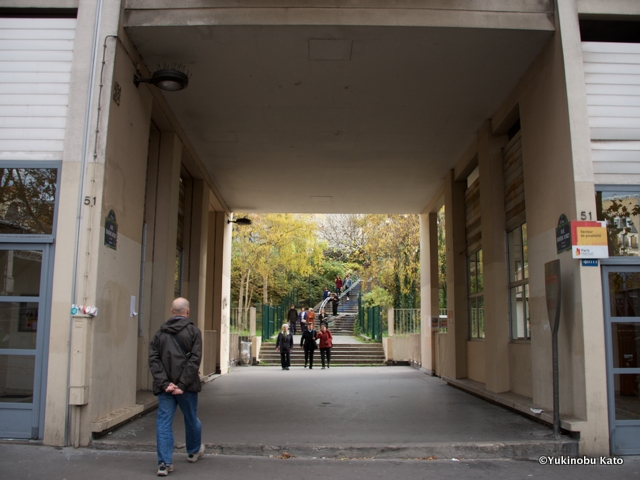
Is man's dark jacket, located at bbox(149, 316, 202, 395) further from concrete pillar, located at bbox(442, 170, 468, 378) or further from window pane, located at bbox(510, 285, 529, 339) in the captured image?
concrete pillar, located at bbox(442, 170, 468, 378)

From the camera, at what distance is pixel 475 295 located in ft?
41.4

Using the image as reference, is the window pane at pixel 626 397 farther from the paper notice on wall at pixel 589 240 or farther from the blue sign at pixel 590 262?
the paper notice on wall at pixel 589 240

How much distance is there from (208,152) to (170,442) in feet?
26.6

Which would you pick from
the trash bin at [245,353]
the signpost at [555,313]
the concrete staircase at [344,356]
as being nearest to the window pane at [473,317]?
the signpost at [555,313]

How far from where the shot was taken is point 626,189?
7.00 m

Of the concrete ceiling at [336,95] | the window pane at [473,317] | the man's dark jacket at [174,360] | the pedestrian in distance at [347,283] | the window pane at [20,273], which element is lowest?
the man's dark jacket at [174,360]

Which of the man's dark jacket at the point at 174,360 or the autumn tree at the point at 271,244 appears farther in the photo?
the autumn tree at the point at 271,244

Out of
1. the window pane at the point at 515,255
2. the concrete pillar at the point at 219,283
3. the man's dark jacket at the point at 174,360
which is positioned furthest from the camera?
the concrete pillar at the point at 219,283

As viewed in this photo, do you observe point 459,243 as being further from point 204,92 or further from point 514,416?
point 204,92

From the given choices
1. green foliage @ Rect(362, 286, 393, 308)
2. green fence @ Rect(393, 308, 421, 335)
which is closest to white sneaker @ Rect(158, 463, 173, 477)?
green fence @ Rect(393, 308, 421, 335)

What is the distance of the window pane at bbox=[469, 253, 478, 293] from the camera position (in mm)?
12764

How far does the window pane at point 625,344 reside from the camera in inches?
261

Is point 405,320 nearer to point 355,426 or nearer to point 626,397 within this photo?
point 355,426

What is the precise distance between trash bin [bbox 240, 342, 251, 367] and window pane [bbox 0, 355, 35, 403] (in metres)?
14.9
